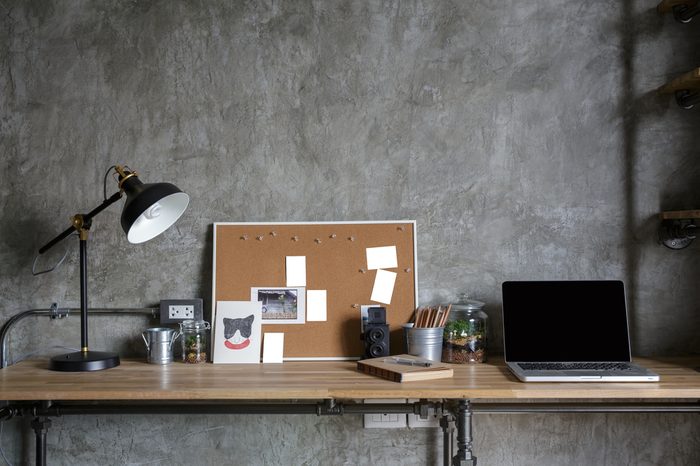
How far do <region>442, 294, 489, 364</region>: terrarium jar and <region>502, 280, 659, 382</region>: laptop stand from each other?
0.31 ft

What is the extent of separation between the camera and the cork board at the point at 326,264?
2320mm

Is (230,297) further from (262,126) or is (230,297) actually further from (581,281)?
(581,281)

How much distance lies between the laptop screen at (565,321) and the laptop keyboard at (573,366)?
3 cm

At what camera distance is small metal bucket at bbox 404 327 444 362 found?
2.15 m

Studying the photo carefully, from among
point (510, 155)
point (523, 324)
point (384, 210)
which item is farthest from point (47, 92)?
point (523, 324)

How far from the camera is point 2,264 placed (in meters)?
2.41

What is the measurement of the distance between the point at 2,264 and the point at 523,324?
1.99 meters

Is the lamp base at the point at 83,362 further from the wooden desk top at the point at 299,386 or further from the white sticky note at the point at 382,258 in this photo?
the white sticky note at the point at 382,258

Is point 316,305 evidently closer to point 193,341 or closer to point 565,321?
point 193,341

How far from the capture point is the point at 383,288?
2.33 m

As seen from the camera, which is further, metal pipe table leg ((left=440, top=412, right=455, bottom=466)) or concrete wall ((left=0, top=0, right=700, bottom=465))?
concrete wall ((left=0, top=0, right=700, bottom=465))

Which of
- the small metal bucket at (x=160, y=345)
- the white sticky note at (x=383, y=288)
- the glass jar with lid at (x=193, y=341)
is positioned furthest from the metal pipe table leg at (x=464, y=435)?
the small metal bucket at (x=160, y=345)

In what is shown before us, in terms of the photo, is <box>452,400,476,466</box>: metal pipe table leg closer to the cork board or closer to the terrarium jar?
the terrarium jar

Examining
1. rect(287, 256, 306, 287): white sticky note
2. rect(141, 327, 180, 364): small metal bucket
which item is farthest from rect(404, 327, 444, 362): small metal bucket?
rect(141, 327, 180, 364): small metal bucket
